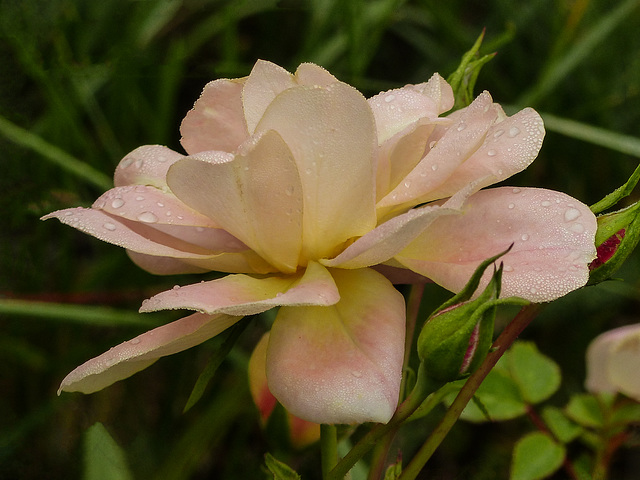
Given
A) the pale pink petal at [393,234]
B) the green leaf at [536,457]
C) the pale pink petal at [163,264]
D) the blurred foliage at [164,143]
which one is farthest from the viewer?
the blurred foliage at [164,143]

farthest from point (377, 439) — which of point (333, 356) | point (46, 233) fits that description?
point (46, 233)

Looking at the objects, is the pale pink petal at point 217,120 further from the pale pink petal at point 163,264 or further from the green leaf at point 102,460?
the green leaf at point 102,460

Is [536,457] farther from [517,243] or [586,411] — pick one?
[517,243]

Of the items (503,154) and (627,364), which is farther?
(627,364)

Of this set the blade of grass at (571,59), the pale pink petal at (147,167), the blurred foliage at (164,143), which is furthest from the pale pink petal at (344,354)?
the blade of grass at (571,59)

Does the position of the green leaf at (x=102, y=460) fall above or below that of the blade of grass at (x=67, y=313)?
above

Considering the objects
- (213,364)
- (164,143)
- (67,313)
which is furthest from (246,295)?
(164,143)

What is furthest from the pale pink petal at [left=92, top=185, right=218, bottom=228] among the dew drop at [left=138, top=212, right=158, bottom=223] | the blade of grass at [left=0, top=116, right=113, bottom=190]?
the blade of grass at [left=0, top=116, right=113, bottom=190]
